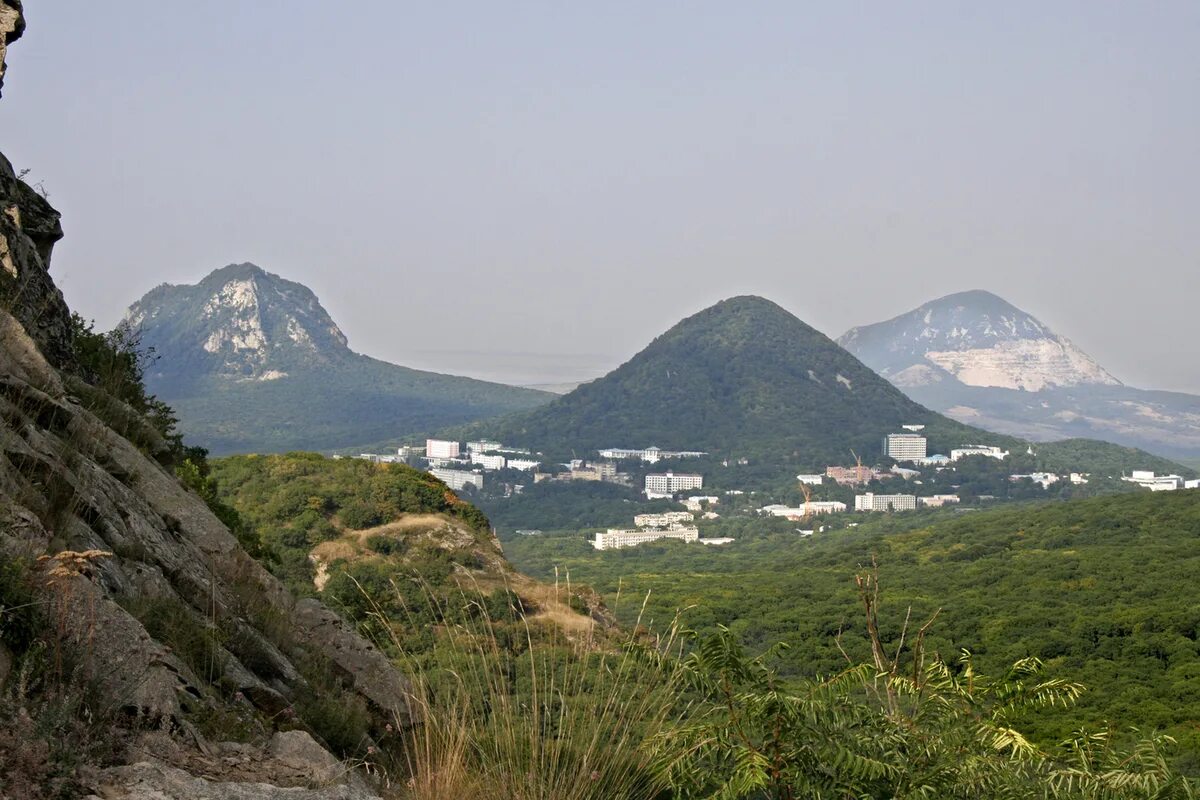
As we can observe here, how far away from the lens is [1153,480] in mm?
122250

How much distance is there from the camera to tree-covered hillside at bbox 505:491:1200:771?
73.4ft

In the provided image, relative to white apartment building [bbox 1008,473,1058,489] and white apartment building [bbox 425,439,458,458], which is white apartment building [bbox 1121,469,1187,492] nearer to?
white apartment building [bbox 1008,473,1058,489]

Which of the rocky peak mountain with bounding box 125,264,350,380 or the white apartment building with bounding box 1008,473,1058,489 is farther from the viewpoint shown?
the rocky peak mountain with bounding box 125,264,350,380

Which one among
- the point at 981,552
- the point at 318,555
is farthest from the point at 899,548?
the point at 318,555

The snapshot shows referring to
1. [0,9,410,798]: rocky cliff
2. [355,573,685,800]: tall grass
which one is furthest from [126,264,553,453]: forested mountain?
[355,573,685,800]: tall grass

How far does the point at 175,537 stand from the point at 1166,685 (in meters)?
23.1

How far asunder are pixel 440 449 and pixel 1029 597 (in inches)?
4373

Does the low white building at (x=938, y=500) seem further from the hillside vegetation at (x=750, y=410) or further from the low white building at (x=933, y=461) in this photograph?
the hillside vegetation at (x=750, y=410)

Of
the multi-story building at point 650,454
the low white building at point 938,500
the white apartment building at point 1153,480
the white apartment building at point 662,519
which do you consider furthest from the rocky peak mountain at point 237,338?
the white apartment building at point 1153,480

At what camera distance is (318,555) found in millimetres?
26766

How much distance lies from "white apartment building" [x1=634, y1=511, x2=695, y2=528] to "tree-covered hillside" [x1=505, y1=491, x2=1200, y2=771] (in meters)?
23.6

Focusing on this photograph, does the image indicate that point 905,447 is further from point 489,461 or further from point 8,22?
point 8,22

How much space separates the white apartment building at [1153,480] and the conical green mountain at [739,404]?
60.6 ft

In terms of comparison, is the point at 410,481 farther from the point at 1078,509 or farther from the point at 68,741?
the point at 1078,509
